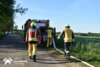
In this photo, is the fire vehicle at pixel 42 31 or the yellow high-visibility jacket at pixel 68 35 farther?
the fire vehicle at pixel 42 31

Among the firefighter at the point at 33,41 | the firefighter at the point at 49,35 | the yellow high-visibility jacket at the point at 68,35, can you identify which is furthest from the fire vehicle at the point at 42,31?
the firefighter at the point at 33,41

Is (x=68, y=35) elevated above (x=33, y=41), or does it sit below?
above

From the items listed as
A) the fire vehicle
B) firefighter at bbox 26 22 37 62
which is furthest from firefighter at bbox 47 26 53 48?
firefighter at bbox 26 22 37 62

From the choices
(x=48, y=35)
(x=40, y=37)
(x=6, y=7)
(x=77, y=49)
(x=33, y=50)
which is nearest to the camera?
(x=33, y=50)

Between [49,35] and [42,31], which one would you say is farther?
[42,31]

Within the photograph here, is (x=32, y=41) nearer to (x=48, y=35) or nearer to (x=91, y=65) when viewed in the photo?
(x=91, y=65)

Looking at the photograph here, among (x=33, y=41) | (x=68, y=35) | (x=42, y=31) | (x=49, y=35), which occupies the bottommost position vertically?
(x=49, y=35)

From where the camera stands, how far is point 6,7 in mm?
50125

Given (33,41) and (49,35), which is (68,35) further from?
(49,35)

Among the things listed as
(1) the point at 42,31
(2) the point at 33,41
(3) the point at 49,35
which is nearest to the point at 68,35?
(2) the point at 33,41

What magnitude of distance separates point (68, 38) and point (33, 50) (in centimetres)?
197

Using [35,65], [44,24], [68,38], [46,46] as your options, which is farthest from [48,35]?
[35,65]

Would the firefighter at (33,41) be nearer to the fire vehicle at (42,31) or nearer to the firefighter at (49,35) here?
the firefighter at (49,35)

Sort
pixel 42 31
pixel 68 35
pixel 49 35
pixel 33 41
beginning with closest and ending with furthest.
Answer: pixel 33 41 → pixel 68 35 → pixel 49 35 → pixel 42 31
